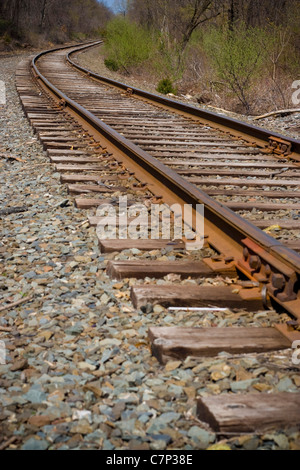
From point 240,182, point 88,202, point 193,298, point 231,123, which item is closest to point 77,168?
point 88,202

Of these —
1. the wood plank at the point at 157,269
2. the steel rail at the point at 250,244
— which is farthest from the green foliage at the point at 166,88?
the wood plank at the point at 157,269

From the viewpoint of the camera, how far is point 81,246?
3.38 meters

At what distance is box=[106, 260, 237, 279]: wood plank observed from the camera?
2885mm

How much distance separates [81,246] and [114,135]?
123 inches

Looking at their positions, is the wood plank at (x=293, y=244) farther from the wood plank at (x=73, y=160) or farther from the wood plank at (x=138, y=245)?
the wood plank at (x=73, y=160)

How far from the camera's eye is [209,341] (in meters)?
2.21

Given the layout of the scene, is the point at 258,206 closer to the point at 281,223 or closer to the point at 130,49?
the point at 281,223

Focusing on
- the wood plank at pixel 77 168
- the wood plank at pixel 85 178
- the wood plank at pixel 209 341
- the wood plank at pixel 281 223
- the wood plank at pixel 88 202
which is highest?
the wood plank at pixel 77 168

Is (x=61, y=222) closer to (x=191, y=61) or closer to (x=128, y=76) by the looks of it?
(x=191, y=61)

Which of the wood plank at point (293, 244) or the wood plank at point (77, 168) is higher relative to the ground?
the wood plank at point (77, 168)

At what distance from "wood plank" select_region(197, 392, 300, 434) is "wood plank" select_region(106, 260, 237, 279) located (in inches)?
44.2

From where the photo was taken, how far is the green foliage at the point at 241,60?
12.0 m

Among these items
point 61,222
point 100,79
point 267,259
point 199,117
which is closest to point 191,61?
point 100,79

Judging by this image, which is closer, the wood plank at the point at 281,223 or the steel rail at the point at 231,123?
the wood plank at the point at 281,223
